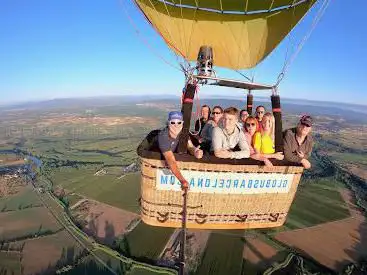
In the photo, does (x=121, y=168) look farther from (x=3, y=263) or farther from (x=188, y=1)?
(x=188, y=1)

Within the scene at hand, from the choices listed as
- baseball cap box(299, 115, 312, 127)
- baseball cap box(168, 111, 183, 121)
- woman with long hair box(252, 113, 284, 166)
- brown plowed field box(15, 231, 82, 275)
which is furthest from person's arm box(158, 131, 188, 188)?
brown plowed field box(15, 231, 82, 275)

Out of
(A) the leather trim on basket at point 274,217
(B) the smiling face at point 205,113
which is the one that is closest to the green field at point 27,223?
(B) the smiling face at point 205,113

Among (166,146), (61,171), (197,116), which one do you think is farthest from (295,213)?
(61,171)

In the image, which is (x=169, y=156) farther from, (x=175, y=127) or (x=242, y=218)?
(x=242, y=218)

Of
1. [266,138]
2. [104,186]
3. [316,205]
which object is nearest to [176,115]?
[266,138]

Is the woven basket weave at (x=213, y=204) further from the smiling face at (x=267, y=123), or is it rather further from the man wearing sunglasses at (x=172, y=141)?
the smiling face at (x=267, y=123)

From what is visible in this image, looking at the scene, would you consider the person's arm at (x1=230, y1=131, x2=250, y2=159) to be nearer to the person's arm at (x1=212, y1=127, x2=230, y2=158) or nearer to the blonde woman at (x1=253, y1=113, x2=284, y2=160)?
the person's arm at (x1=212, y1=127, x2=230, y2=158)
